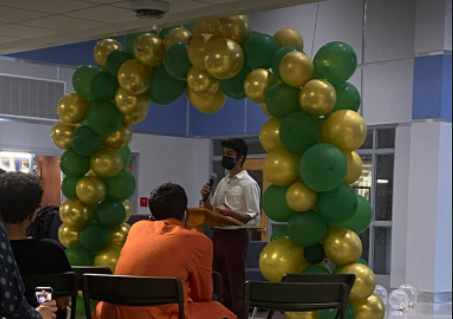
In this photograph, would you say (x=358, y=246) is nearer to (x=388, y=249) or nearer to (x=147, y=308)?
(x=147, y=308)

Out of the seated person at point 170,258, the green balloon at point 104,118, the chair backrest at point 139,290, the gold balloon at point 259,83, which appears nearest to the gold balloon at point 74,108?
the green balloon at point 104,118

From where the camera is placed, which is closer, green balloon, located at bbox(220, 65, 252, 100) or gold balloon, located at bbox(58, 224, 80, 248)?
green balloon, located at bbox(220, 65, 252, 100)

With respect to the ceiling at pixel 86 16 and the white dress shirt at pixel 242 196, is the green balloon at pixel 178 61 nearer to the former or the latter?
the ceiling at pixel 86 16

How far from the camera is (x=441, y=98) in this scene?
9.99m

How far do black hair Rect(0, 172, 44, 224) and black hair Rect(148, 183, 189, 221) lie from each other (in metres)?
1.00

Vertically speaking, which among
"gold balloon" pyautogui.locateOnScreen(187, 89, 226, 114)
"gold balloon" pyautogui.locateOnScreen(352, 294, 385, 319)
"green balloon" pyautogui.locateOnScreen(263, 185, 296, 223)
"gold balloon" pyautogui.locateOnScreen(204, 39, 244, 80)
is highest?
"gold balloon" pyautogui.locateOnScreen(204, 39, 244, 80)

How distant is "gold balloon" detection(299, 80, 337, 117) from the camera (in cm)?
516

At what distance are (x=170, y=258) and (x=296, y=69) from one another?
77.3 inches

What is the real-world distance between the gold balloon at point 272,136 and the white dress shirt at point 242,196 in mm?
915

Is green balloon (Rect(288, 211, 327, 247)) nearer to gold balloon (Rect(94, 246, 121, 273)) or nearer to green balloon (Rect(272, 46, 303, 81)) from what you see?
green balloon (Rect(272, 46, 303, 81))

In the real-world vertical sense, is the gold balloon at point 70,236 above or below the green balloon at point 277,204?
below

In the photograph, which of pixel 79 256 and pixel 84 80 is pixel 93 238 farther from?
pixel 84 80

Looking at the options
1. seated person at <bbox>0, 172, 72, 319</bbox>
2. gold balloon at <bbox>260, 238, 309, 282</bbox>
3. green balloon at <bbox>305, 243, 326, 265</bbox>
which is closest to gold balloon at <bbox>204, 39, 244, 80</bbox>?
gold balloon at <bbox>260, 238, 309, 282</bbox>

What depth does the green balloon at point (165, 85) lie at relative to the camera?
20.4 ft
